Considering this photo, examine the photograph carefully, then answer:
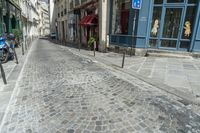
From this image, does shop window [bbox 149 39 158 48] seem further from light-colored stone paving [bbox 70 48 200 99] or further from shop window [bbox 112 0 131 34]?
shop window [bbox 112 0 131 34]

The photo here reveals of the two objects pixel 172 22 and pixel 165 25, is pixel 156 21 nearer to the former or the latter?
pixel 165 25

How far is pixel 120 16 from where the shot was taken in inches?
447

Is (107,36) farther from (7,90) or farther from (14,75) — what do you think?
(7,90)

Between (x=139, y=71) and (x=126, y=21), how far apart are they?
5322mm

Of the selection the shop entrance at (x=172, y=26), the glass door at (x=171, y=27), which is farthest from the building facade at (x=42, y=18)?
the glass door at (x=171, y=27)

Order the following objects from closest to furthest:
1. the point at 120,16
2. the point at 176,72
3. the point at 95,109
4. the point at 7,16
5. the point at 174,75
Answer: the point at 95,109 → the point at 174,75 → the point at 176,72 → the point at 120,16 → the point at 7,16

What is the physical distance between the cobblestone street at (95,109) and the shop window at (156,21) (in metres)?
5.33

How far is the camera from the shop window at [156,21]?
9.37 m

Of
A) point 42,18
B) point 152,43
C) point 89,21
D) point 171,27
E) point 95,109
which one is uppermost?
point 42,18

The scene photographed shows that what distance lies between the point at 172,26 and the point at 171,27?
8 centimetres

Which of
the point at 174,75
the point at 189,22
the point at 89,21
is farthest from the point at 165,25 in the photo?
the point at 89,21

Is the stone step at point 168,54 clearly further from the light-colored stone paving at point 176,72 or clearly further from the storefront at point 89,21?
the storefront at point 89,21

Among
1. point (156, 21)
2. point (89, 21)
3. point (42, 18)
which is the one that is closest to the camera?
point (156, 21)

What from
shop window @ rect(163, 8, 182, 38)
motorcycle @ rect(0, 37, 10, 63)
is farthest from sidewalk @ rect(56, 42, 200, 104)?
motorcycle @ rect(0, 37, 10, 63)
